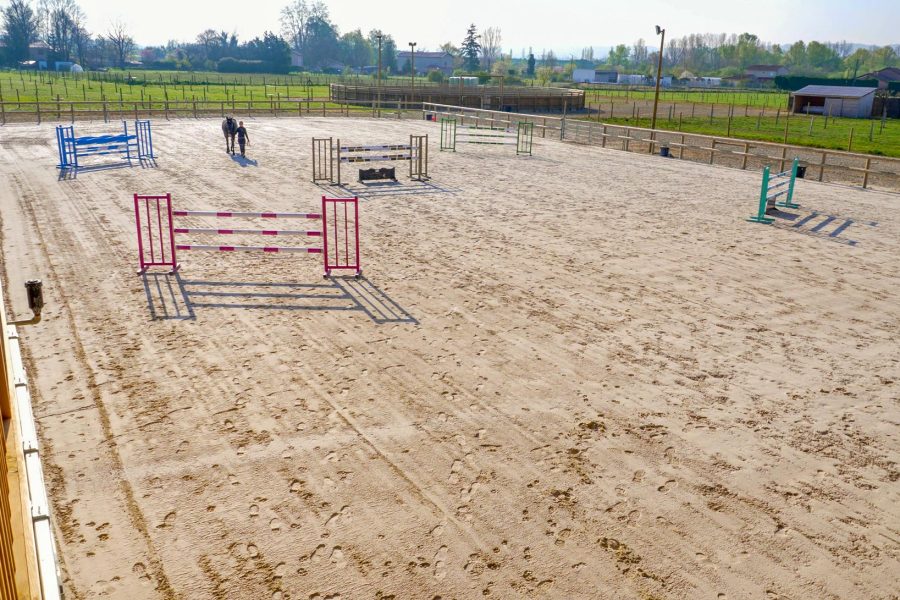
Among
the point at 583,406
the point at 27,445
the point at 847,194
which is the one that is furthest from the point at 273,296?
the point at 847,194

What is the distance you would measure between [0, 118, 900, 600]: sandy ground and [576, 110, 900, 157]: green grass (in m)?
27.5

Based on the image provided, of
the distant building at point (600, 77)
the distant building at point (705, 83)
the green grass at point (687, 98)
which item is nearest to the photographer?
the green grass at point (687, 98)

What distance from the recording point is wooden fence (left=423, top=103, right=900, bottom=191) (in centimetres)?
2375

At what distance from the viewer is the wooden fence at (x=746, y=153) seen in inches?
935

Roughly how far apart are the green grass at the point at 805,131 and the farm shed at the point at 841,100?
10.2 feet

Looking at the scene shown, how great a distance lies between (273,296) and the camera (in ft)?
34.9

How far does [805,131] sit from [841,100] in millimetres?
20140

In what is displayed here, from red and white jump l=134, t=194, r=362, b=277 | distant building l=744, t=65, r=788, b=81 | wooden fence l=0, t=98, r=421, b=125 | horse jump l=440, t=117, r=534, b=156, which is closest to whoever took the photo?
red and white jump l=134, t=194, r=362, b=277

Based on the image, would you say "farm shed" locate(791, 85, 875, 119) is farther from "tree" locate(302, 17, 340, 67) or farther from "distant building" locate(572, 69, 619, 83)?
"tree" locate(302, 17, 340, 67)

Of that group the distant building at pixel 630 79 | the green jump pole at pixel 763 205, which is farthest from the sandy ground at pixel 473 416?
the distant building at pixel 630 79

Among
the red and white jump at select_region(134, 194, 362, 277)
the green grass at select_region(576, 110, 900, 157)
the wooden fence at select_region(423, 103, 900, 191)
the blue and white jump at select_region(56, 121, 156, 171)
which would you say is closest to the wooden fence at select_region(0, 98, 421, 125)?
the blue and white jump at select_region(56, 121, 156, 171)

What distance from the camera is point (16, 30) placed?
11562cm

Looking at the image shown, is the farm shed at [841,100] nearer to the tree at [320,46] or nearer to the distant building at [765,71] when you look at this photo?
the distant building at [765,71]

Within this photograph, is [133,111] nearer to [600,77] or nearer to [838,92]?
[838,92]
